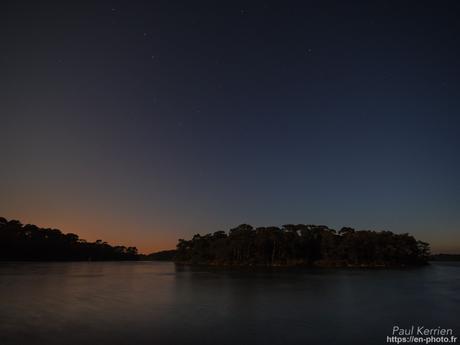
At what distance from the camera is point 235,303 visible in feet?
102

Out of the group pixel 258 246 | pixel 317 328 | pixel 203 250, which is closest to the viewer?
pixel 317 328

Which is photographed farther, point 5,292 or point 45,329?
point 5,292

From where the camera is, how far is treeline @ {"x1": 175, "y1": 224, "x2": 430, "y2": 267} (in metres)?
127

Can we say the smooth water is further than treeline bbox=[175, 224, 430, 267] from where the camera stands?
No

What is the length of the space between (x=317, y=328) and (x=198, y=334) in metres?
7.32

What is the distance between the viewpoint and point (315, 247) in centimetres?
13862

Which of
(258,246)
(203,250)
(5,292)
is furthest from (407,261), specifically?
(5,292)

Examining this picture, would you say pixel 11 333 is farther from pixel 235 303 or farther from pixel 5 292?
pixel 5 292

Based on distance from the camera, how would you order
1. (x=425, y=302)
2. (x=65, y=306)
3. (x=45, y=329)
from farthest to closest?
(x=425, y=302), (x=65, y=306), (x=45, y=329)

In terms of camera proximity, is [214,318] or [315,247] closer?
[214,318]

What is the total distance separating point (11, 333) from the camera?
1909 centimetres

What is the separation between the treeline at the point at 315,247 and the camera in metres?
127

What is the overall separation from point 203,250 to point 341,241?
228 ft

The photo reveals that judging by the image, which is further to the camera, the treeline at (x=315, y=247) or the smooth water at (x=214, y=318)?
the treeline at (x=315, y=247)
